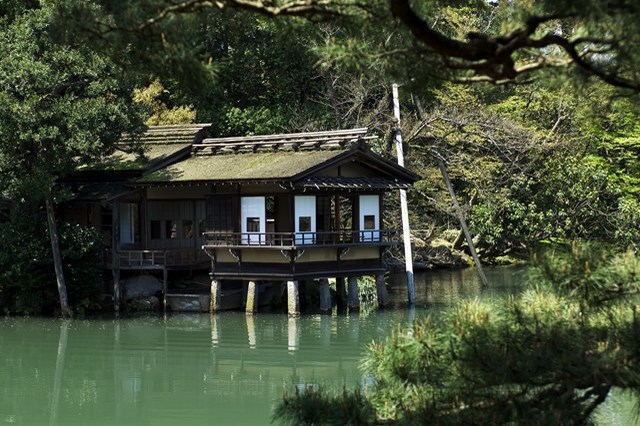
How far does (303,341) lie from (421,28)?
15.3 metres

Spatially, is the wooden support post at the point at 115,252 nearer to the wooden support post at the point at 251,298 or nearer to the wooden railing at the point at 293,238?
the wooden railing at the point at 293,238

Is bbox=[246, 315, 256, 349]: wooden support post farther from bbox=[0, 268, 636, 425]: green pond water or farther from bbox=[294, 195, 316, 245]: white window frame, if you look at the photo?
bbox=[294, 195, 316, 245]: white window frame

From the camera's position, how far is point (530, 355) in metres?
6.17

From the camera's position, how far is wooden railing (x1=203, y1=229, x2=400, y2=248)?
23.8 meters

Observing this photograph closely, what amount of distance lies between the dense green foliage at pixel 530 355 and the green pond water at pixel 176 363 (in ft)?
18.2

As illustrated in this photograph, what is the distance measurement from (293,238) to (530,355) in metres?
17.6

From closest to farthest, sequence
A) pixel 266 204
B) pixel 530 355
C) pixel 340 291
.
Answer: pixel 530 355 → pixel 266 204 → pixel 340 291

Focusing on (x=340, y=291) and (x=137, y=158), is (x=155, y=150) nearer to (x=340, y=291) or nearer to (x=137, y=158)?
(x=137, y=158)

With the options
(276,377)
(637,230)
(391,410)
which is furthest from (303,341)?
(637,230)

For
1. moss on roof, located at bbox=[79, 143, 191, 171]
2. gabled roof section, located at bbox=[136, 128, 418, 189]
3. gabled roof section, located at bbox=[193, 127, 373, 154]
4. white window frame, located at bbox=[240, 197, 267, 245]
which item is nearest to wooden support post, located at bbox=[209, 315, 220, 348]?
white window frame, located at bbox=[240, 197, 267, 245]

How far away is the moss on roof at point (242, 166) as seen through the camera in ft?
77.5

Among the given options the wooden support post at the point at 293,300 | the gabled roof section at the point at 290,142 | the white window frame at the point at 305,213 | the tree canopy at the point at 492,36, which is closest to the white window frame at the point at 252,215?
the white window frame at the point at 305,213

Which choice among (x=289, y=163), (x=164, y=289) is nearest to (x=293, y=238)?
(x=289, y=163)

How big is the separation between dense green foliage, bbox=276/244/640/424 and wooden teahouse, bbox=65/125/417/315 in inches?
643
